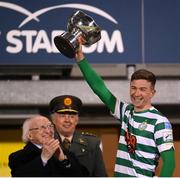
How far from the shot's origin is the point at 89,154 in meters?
4.33

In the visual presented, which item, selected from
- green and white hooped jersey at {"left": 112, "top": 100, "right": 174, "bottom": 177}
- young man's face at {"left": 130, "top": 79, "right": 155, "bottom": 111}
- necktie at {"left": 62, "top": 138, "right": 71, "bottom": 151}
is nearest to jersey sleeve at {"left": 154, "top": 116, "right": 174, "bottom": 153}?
green and white hooped jersey at {"left": 112, "top": 100, "right": 174, "bottom": 177}

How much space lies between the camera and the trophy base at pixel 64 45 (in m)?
4.06

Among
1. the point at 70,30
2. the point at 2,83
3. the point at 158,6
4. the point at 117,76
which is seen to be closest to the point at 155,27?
the point at 158,6

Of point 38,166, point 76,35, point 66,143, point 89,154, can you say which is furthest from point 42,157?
point 76,35

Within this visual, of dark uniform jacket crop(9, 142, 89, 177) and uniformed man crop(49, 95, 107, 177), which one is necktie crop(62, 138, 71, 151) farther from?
dark uniform jacket crop(9, 142, 89, 177)

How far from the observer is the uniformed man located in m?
4.23

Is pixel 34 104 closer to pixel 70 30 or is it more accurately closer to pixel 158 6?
pixel 158 6

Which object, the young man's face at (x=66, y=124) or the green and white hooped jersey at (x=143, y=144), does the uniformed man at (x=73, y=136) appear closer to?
the young man's face at (x=66, y=124)

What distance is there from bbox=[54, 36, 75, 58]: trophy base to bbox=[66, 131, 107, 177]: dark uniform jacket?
1.83ft

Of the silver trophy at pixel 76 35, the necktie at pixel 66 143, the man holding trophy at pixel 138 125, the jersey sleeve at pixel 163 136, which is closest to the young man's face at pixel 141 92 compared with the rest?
the man holding trophy at pixel 138 125

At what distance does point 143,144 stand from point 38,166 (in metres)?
0.62

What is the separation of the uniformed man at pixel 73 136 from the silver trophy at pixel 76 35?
0.35 meters

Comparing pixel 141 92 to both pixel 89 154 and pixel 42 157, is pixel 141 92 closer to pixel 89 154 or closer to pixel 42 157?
pixel 89 154

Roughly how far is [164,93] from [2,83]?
1.59 m
